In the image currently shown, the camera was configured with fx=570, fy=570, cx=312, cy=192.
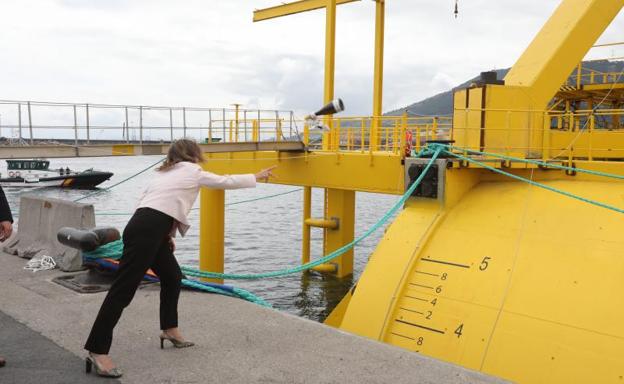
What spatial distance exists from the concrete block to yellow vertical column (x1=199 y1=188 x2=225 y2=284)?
27.5 ft

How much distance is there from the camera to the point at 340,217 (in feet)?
62.1

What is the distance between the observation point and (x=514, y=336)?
276 inches

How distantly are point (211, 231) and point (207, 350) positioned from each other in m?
12.5

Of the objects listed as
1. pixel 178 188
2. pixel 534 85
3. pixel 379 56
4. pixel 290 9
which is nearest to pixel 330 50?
pixel 379 56

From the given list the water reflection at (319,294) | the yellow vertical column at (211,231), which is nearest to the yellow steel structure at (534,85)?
the water reflection at (319,294)

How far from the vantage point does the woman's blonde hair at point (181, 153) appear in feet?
14.4

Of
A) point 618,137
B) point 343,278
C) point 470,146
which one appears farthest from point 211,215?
point 618,137

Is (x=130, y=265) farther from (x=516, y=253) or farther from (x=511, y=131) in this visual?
(x=511, y=131)

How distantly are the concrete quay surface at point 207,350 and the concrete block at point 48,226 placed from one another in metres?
1.30

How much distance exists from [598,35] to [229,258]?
16612mm

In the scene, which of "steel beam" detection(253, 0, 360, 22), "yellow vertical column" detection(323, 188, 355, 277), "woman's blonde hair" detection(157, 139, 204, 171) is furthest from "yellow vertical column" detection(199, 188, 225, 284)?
"woman's blonde hair" detection(157, 139, 204, 171)

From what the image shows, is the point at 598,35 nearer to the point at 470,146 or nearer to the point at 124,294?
the point at 470,146

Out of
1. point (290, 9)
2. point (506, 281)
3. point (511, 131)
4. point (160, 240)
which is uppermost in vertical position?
point (290, 9)

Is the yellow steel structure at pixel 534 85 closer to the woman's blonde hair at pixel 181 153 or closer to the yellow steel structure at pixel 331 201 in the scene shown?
the woman's blonde hair at pixel 181 153
